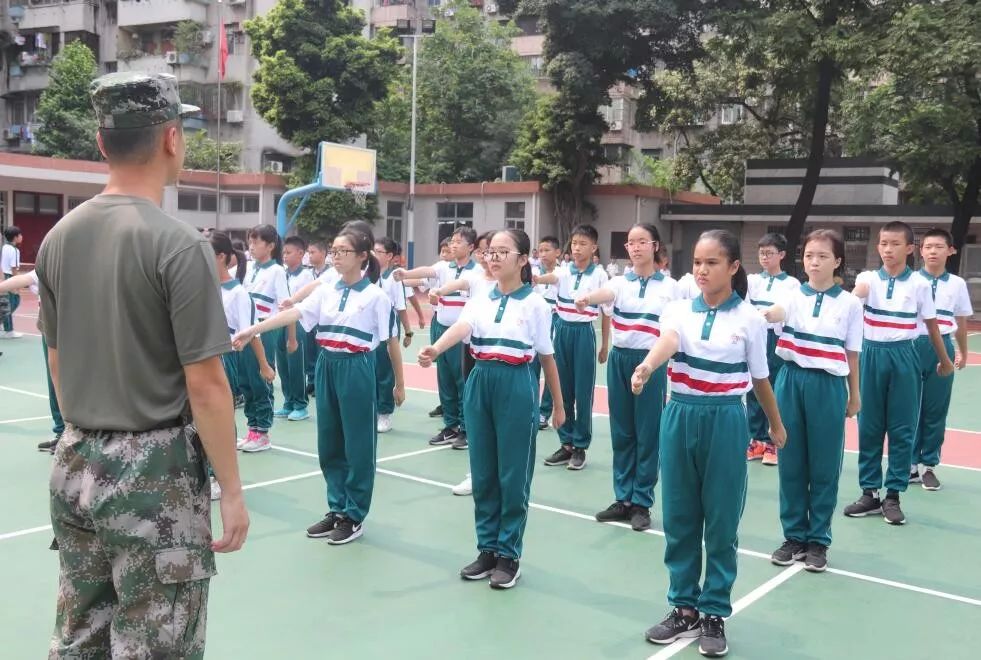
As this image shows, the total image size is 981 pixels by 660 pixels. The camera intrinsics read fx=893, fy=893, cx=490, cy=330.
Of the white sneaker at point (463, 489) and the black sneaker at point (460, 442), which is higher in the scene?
the white sneaker at point (463, 489)

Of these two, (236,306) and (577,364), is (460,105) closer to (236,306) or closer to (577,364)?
(577,364)

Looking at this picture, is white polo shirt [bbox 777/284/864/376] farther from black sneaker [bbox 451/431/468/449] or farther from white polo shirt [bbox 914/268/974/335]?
black sneaker [bbox 451/431/468/449]

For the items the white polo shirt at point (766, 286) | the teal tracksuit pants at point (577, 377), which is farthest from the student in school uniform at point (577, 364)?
the white polo shirt at point (766, 286)

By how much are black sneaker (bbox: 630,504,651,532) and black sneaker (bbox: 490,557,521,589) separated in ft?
3.53

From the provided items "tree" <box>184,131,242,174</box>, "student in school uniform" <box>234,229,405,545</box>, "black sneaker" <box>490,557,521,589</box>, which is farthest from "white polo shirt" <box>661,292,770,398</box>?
"tree" <box>184,131,242,174</box>

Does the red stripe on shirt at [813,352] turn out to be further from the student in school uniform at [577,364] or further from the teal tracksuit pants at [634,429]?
the student in school uniform at [577,364]

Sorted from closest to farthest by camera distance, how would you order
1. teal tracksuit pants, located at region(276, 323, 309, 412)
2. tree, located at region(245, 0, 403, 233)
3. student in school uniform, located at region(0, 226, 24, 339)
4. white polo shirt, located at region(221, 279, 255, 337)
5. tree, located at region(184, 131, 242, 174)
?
white polo shirt, located at region(221, 279, 255, 337), teal tracksuit pants, located at region(276, 323, 309, 412), student in school uniform, located at region(0, 226, 24, 339), tree, located at region(245, 0, 403, 233), tree, located at region(184, 131, 242, 174)

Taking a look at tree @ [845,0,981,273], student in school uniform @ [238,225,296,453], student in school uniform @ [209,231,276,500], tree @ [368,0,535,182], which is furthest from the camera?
tree @ [368,0,535,182]

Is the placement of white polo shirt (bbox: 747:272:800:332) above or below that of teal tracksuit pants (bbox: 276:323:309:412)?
above

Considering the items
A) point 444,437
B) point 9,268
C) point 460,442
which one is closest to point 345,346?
point 460,442

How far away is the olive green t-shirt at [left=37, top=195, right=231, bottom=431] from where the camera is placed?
198 centimetres

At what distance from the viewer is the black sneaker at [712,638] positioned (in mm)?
3416

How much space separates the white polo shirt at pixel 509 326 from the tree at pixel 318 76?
2271 centimetres

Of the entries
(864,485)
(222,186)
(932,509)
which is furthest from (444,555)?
(222,186)
